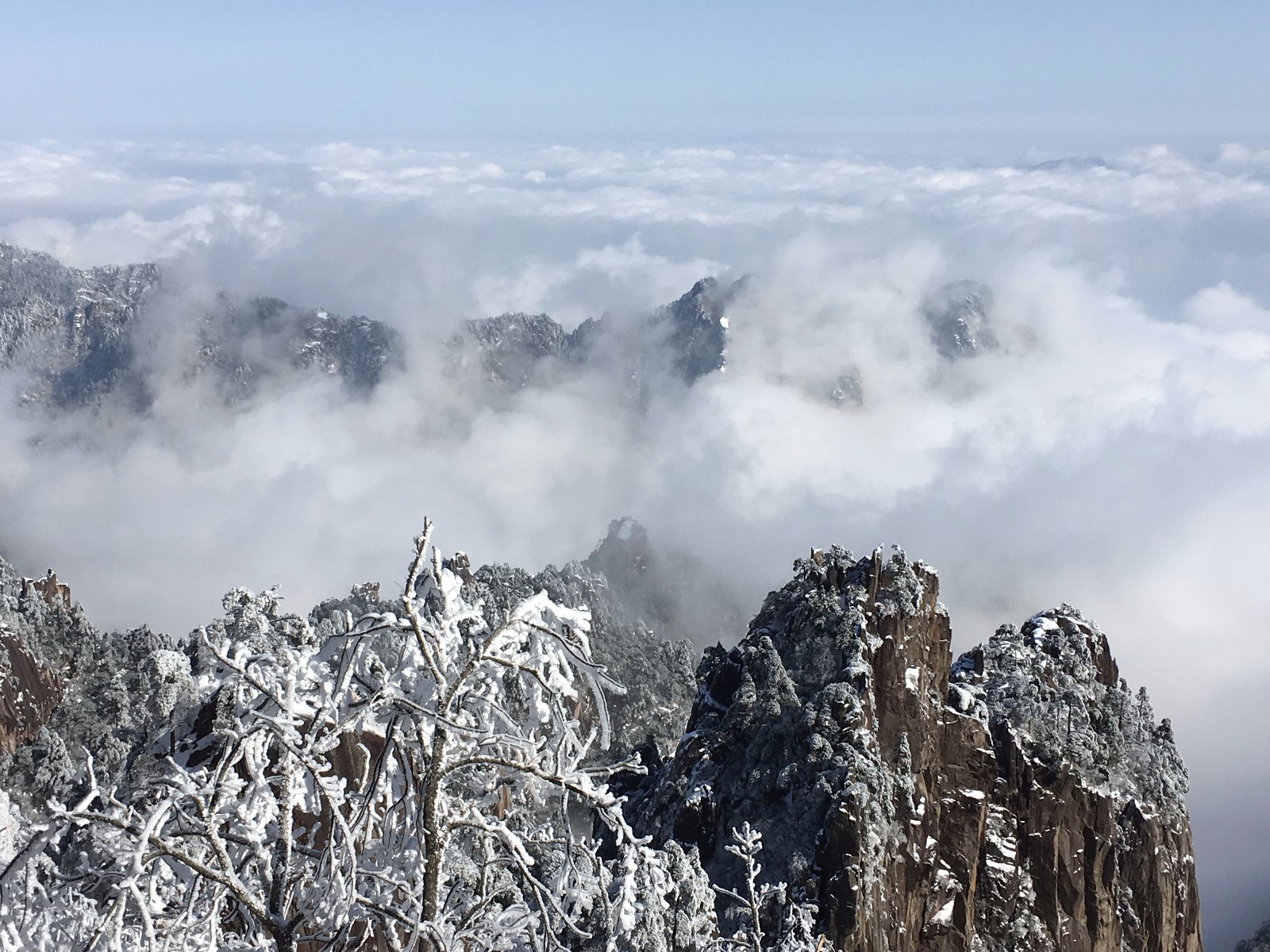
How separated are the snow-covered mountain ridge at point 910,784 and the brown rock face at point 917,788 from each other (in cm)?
8

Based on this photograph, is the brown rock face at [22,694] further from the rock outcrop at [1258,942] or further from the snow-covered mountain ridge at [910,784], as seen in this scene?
the rock outcrop at [1258,942]

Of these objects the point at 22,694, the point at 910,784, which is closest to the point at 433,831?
the point at 910,784

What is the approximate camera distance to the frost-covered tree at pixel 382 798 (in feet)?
27.4

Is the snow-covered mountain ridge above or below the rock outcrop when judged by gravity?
above

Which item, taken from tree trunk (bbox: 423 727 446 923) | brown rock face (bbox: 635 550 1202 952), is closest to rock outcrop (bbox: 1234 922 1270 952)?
brown rock face (bbox: 635 550 1202 952)

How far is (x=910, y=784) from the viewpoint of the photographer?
1591 inches

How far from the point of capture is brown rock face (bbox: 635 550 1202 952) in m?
38.4

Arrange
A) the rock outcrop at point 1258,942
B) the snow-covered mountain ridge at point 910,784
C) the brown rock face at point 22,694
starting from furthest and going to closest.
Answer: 1. the rock outcrop at point 1258,942
2. the brown rock face at point 22,694
3. the snow-covered mountain ridge at point 910,784

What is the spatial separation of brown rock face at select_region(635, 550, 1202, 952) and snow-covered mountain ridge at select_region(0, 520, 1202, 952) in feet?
0.25

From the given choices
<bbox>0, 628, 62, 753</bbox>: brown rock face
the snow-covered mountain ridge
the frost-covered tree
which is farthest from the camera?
<bbox>0, 628, 62, 753</bbox>: brown rock face

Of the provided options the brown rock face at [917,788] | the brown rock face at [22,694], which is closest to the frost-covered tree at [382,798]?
the brown rock face at [917,788]

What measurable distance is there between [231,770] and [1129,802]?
43769mm

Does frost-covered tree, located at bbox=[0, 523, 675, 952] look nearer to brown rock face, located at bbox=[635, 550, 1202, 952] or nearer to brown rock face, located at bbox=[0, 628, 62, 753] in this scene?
brown rock face, located at bbox=[635, 550, 1202, 952]

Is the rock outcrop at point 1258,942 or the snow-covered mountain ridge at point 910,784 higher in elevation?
the snow-covered mountain ridge at point 910,784
